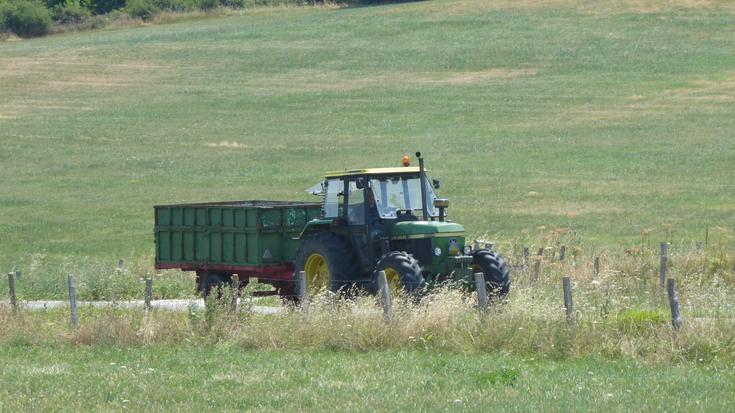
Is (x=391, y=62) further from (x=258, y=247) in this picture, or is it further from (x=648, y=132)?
(x=258, y=247)

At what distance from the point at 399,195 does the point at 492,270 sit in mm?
1945

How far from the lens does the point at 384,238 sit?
63.8ft

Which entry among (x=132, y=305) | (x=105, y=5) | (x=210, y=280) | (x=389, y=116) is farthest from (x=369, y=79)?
(x=132, y=305)

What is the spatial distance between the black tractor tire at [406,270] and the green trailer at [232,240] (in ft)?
9.99

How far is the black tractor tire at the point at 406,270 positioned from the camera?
1789cm

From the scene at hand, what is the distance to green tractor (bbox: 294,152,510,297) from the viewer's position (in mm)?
19109

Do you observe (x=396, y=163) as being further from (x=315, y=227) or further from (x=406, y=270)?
(x=406, y=270)

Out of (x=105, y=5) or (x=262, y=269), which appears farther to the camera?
(x=105, y=5)

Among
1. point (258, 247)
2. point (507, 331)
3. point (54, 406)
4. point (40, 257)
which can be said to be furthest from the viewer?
point (40, 257)

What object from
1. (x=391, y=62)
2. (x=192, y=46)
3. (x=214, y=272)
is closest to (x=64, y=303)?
(x=214, y=272)

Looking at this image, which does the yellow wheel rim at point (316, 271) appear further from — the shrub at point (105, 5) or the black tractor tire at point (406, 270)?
the shrub at point (105, 5)

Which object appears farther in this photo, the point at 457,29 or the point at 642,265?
the point at 457,29

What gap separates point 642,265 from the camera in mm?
25125

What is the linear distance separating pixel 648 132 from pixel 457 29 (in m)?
24.7
